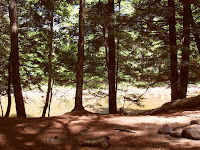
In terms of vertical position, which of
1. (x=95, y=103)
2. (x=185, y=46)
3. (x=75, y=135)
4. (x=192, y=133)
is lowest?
(x=95, y=103)

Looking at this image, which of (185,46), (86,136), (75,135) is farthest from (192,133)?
(185,46)

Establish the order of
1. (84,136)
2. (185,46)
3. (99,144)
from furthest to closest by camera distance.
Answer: (185,46)
(84,136)
(99,144)

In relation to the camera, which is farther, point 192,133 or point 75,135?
point 75,135

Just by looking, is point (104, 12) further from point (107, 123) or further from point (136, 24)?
point (107, 123)

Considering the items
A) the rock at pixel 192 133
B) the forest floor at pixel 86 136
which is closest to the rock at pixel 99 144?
the forest floor at pixel 86 136

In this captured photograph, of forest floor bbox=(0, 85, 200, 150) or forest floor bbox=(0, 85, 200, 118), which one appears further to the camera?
forest floor bbox=(0, 85, 200, 118)

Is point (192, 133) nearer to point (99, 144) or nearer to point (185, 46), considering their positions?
point (99, 144)

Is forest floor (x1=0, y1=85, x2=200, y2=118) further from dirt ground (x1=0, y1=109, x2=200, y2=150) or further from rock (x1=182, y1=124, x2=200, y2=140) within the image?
rock (x1=182, y1=124, x2=200, y2=140)

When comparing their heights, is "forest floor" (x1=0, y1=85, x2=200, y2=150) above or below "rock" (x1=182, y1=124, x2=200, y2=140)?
below

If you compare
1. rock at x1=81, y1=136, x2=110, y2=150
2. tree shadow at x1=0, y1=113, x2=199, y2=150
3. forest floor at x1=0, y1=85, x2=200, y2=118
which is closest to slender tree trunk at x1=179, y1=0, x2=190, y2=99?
forest floor at x1=0, y1=85, x2=200, y2=118

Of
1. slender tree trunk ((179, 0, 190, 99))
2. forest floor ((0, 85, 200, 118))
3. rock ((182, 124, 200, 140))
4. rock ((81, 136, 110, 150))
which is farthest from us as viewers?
forest floor ((0, 85, 200, 118))

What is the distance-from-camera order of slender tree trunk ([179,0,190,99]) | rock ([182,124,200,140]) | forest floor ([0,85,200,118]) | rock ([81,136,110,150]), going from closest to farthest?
rock ([81,136,110,150]) < rock ([182,124,200,140]) < slender tree trunk ([179,0,190,99]) < forest floor ([0,85,200,118])

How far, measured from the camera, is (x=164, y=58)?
361 inches

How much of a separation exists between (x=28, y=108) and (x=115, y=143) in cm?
1416
